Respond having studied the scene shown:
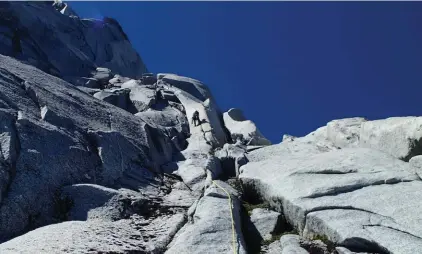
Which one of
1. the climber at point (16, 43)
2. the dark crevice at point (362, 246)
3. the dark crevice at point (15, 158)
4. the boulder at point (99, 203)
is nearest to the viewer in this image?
the dark crevice at point (362, 246)

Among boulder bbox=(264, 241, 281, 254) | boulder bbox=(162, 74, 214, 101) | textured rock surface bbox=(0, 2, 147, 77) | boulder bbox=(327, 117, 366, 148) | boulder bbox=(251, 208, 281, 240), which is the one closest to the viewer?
boulder bbox=(264, 241, 281, 254)

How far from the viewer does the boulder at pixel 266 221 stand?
19881 millimetres

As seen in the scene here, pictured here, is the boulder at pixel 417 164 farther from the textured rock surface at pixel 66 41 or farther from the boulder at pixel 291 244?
the textured rock surface at pixel 66 41

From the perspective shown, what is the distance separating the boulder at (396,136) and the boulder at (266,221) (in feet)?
28.7

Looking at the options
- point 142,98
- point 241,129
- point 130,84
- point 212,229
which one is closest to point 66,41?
point 130,84

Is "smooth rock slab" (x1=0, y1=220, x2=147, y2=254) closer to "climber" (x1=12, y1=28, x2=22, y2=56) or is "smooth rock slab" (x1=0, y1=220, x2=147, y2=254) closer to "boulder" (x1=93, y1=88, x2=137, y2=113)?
"boulder" (x1=93, y1=88, x2=137, y2=113)

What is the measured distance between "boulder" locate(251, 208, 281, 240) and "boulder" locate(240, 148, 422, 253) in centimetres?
58

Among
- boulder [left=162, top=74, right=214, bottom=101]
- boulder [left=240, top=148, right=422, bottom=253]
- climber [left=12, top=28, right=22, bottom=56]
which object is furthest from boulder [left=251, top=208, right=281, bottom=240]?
climber [left=12, top=28, right=22, bottom=56]

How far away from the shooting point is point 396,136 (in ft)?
81.3

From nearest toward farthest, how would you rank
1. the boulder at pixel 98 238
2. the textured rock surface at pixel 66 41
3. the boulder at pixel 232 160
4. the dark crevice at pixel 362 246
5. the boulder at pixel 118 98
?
the boulder at pixel 98 238 < the dark crevice at pixel 362 246 < the boulder at pixel 232 160 < the boulder at pixel 118 98 < the textured rock surface at pixel 66 41

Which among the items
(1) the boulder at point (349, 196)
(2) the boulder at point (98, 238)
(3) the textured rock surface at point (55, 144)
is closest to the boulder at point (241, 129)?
(3) the textured rock surface at point (55, 144)

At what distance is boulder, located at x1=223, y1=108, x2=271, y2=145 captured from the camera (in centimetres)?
4450

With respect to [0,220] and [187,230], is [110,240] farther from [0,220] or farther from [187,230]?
[0,220]

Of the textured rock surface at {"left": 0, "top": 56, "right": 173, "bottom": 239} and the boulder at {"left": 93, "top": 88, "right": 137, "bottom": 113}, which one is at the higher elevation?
the boulder at {"left": 93, "top": 88, "right": 137, "bottom": 113}
